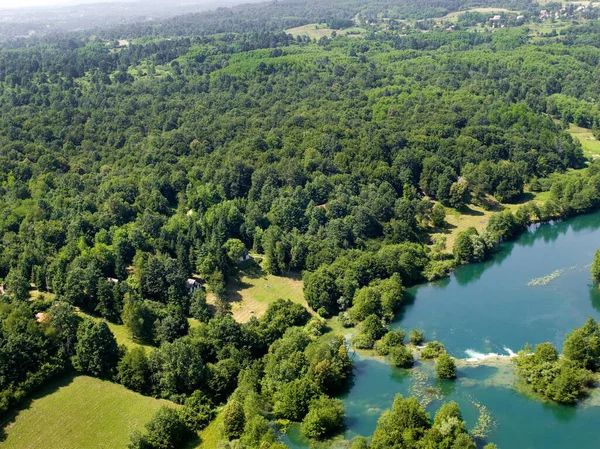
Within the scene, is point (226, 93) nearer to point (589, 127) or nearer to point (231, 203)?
point (231, 203)

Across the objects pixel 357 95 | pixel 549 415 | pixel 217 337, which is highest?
pixel 357 95

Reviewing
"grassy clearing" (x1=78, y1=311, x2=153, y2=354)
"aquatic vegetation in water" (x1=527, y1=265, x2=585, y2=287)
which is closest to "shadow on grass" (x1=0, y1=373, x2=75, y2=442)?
"grassy clearing" (x1=78, y1=311, x2=153, y2=354)

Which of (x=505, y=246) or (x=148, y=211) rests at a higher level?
(x=148, y=211)

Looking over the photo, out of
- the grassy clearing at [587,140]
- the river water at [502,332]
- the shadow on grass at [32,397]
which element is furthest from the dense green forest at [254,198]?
the grassy clearing at [587,140]

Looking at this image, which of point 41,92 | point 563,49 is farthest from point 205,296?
point 563,49

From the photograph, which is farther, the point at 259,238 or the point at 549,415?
the point at 259,238

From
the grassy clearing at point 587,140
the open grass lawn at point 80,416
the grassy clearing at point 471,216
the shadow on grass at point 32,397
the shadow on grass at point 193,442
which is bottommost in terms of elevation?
the shadow on grass at point 193,442

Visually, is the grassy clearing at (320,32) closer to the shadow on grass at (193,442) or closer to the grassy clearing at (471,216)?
the grassy clearing at (471,216)

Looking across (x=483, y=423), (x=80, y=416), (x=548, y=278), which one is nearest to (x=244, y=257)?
(x=80, y=416)
